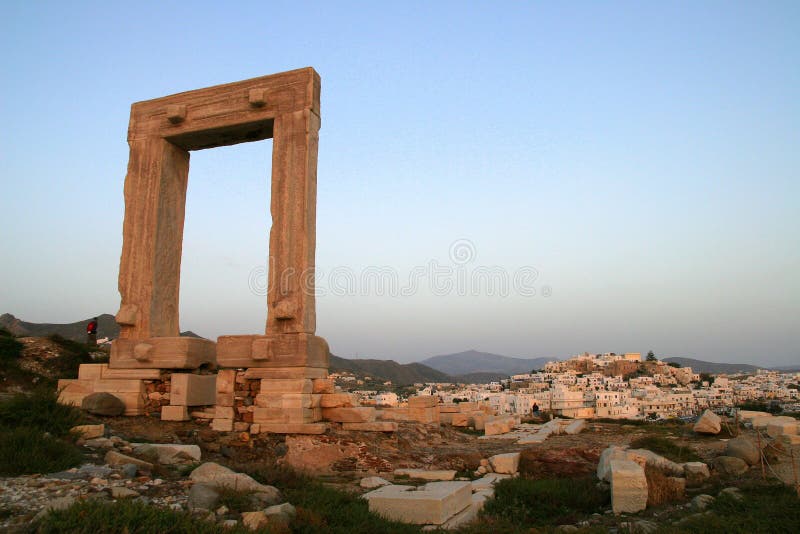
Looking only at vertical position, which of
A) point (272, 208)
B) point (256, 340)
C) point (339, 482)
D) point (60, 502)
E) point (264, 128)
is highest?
point (264, 128)

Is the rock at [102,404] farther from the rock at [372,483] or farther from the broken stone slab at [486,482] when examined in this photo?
the broken stone slab at [486,482]

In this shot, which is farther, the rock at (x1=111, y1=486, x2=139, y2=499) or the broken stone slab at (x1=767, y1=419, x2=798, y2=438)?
the broken stone slab at (x1=767, y1=419, x2=798, y2=438)

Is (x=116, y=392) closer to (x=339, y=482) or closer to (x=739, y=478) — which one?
(x=339, y=482)

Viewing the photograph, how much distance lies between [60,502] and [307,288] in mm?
6259

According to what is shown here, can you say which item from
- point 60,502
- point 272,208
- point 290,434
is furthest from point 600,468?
point 272,208

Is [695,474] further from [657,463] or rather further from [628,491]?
[628,491]

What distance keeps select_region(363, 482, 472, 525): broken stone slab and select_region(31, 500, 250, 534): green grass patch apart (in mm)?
1906

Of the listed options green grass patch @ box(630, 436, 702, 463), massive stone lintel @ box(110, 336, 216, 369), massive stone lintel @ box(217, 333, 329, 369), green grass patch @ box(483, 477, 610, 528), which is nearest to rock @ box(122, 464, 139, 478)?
green grass patch @ box(483, 477, 610, 528)

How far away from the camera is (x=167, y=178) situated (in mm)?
12203

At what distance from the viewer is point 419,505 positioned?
5820mm

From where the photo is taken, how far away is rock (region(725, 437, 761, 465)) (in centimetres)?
834

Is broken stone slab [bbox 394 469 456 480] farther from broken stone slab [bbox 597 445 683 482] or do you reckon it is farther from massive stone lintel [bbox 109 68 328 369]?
massive stone lintel [bbox 109 68 328 369]

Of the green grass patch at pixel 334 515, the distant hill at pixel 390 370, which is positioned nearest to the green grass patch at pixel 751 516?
the green grass patch at pixel 334 515

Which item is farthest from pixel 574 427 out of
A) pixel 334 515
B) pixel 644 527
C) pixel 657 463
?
pixel 334 515
